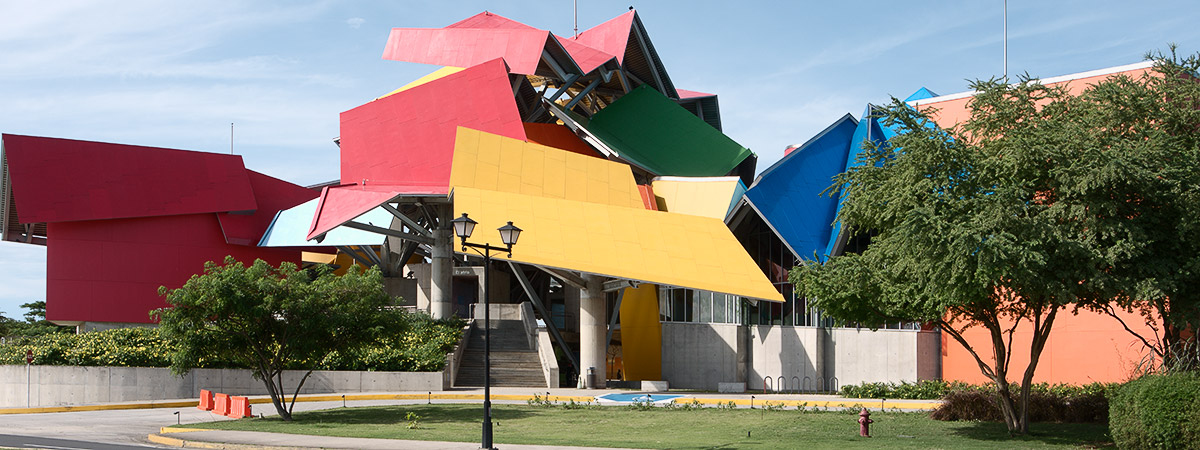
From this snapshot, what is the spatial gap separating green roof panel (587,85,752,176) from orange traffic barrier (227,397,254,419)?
86.5 feet

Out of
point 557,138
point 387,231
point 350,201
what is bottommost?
point 387,231

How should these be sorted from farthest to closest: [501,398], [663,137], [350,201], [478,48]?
[663,137] < [478,48] < [350,201] < [501,398]

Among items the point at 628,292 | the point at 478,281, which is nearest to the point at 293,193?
the point at 478,281

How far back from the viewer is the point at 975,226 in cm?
1923

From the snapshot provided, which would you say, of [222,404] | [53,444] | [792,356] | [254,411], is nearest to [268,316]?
[222,404]

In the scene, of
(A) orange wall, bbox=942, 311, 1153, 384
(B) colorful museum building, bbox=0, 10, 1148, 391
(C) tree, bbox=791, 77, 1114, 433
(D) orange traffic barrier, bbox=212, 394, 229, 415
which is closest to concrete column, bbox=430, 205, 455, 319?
(B) colorful museum building, bbox=0, 10, 1148, 391

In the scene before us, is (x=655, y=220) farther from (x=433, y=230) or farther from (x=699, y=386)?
(x=433, y=230)

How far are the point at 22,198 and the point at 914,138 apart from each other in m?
41.8

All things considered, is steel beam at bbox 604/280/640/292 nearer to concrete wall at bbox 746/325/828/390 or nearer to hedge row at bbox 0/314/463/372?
hedge row at bbox 0/314/463/372

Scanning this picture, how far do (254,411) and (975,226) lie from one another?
67.7 feet

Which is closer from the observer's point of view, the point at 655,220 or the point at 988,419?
the point at 988,419

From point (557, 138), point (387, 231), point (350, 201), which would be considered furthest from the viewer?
point (557, 138)

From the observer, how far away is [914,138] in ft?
70.2

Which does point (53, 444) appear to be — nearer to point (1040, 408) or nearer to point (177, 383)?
point (177, 383)
